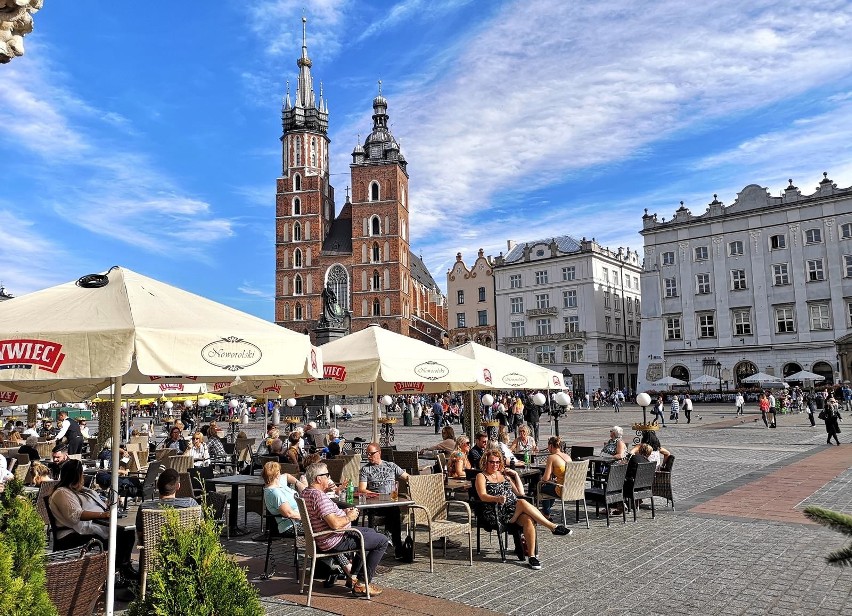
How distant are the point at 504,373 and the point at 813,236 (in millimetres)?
44050

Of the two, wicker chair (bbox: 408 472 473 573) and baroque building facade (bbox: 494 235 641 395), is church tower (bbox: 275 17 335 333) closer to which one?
baroque building facade (bbox: 494 235 641 395)

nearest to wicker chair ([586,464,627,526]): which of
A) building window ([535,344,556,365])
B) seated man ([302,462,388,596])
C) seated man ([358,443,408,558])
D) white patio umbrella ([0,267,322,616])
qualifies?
seated man ([358,443,408,558])

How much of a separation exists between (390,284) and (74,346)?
6796 centimetres

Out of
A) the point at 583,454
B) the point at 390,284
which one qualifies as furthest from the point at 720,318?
the point at 583,454

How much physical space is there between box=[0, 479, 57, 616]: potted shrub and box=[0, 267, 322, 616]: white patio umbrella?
0.81 metres

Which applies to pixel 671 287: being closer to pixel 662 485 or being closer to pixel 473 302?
pixel 473 302

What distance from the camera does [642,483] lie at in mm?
8898

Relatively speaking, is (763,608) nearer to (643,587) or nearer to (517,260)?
(643,587)

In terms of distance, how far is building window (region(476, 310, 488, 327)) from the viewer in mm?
69312

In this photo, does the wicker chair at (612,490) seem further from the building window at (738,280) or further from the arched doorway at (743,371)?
the building window at (738,280)

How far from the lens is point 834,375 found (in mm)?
43688

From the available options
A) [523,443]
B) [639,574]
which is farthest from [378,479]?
[523,443]

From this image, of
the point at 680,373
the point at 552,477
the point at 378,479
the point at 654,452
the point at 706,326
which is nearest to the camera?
the point at 378,479

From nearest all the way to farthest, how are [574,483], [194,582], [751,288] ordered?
[194,582] < [574,483] < [751,288]
